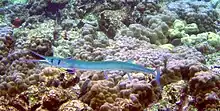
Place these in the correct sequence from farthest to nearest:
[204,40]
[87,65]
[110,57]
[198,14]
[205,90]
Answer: [198,14], [204,40], [110,57], [205,90], [87,65]

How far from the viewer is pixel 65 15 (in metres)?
9.47

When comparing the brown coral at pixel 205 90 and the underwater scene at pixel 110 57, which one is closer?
the brown coral at pixel 205 90

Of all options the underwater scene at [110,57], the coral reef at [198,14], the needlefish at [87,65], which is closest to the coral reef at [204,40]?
the underwater scene at [110,57]

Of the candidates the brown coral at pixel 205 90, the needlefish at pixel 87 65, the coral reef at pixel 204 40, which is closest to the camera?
the needlefish at pixel 87 65

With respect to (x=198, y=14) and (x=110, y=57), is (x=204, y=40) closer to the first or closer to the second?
(x=198, y=14)

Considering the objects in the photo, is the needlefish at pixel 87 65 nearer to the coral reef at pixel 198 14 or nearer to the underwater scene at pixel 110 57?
the underwater scene at pixel 110 57

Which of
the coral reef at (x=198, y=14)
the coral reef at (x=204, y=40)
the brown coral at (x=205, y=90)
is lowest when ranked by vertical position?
the brown coral at (x=205, y=90)

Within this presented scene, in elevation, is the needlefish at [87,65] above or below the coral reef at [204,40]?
above

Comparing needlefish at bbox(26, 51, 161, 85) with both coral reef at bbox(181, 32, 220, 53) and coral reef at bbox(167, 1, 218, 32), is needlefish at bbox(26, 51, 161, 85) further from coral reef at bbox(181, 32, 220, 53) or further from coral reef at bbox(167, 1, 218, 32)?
coral reef at bbox(167, 1, 218, 32)

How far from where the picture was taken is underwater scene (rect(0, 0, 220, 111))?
437 centimetres

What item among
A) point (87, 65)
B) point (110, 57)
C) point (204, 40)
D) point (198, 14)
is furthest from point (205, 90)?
point (198, 14)

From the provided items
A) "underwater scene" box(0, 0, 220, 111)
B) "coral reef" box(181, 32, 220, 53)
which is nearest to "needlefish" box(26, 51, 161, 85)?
"underwater scene" box(0, 0, 220, 111)

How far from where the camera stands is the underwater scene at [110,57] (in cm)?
437

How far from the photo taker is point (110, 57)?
633 cm
